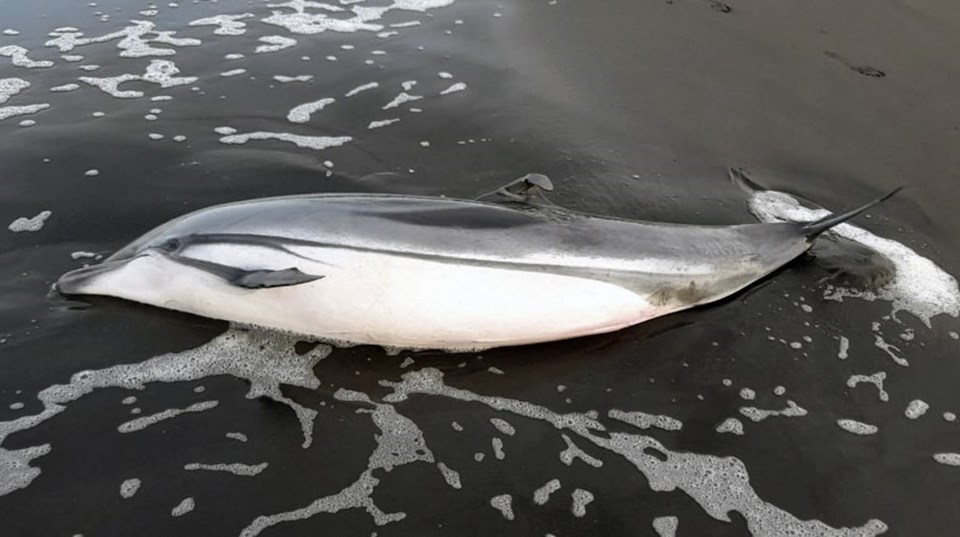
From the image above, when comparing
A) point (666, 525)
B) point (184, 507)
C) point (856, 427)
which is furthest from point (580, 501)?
point (184, 507)

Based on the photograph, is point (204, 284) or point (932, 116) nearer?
point (204, 284)

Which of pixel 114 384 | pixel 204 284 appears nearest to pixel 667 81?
pixel 204 284

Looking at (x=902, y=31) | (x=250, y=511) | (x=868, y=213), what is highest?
(x=902, y=31)

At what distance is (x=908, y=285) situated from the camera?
4754mm

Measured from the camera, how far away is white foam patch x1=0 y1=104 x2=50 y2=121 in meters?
6.21

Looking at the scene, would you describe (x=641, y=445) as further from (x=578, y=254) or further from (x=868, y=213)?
(x=868, y=213)

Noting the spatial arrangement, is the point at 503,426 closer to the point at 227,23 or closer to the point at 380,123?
the point at 380,123

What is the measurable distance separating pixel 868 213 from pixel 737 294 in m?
1.57

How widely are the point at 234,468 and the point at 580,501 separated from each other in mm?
1681

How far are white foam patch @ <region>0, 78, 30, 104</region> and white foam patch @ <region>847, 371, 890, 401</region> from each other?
6938 mm

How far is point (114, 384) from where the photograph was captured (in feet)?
13.1

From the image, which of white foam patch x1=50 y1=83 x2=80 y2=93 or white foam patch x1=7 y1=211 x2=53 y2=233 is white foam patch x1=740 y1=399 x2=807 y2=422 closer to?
white foam patch x1=7 y1=211 x2=53 y2=233

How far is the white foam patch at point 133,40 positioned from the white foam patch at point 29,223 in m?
2.77

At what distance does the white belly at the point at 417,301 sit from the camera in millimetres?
4027
